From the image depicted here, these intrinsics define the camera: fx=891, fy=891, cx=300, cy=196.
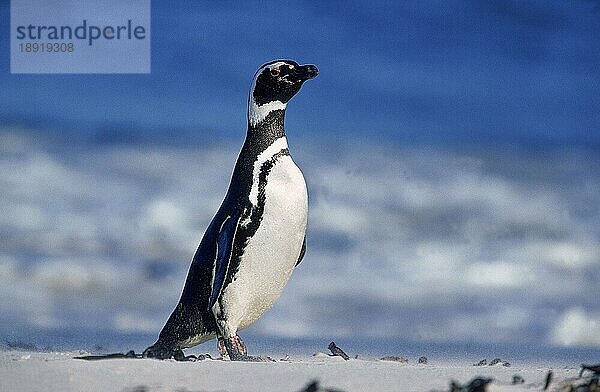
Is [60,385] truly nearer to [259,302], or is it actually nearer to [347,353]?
[259,302]

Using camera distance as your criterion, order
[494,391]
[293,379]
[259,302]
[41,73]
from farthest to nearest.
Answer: [41,73]
[259,302]
[293,379]
[494,391]

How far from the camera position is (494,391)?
228 cm

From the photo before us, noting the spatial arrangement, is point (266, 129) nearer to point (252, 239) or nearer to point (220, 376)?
point (252, 239)

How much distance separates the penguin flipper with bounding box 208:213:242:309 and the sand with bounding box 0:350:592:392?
424 mm

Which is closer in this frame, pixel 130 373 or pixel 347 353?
pixel 130 373

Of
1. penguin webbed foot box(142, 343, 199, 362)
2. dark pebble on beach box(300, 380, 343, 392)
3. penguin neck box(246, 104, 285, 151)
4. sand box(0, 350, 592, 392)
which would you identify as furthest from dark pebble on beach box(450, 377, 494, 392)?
penguin neck box(246, 104, 285, 151)

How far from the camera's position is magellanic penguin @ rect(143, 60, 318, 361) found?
3.02 m

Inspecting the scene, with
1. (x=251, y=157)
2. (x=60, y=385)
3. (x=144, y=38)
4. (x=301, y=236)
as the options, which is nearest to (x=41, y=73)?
(x=144, y=38)

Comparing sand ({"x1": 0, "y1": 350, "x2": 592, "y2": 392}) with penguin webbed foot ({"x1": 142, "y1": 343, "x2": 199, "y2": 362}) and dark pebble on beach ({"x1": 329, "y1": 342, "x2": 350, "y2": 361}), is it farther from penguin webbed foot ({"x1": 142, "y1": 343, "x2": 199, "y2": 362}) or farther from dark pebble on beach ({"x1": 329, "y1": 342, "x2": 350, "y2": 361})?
dark pebble on beach ({"x1": 329, "y1": 342, "x2": 350, "y2": 361})

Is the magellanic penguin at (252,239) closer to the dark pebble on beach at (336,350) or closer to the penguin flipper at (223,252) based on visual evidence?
the penguin flipper at (223,252)

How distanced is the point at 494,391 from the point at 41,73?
2.01m

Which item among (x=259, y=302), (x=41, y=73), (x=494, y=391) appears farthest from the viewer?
(x=41, y=73)

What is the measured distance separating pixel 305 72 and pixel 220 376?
1.17 m

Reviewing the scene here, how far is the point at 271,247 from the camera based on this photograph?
9.96 feet
